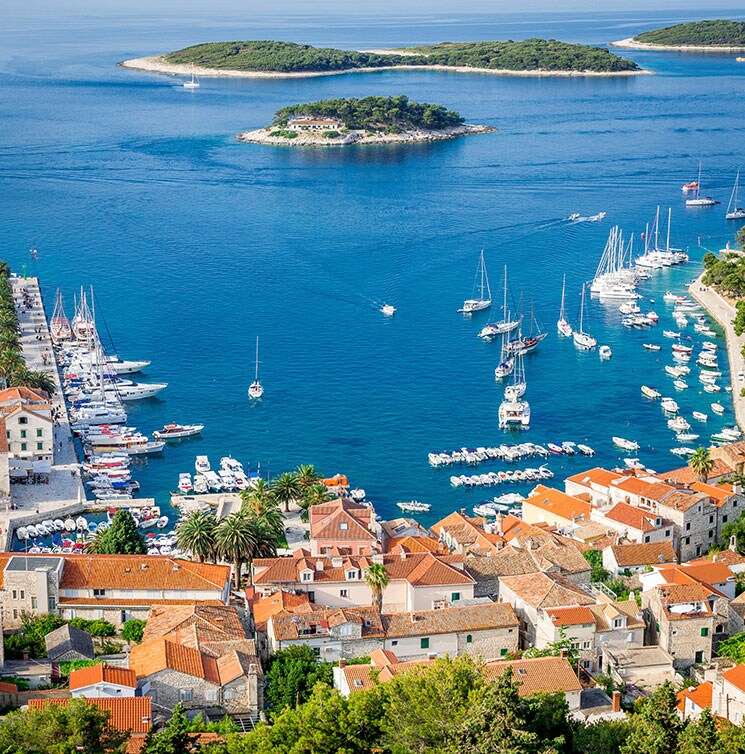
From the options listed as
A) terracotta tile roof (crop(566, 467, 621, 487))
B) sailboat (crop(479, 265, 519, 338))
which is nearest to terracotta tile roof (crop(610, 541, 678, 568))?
terracotta tile roof (crop(566, 467, 621, 487))

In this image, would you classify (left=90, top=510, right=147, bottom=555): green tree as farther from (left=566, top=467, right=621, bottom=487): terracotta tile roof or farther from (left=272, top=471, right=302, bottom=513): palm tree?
(left=566, top=467, right=621, bottom=487): terracotta tile roof

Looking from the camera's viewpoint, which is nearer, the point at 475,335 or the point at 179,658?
the point at 179,658

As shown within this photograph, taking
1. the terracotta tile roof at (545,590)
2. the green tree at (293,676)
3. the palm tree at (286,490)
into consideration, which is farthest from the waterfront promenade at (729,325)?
the green tree at (293,676)

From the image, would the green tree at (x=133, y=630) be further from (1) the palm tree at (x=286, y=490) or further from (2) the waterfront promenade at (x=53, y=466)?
(1) the palm tree at (x=286, y=490)

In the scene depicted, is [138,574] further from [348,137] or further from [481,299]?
[348,137]

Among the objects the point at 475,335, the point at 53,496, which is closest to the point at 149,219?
the point at 475,335

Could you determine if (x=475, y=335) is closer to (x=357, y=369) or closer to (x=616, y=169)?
(x=357, y=369)
